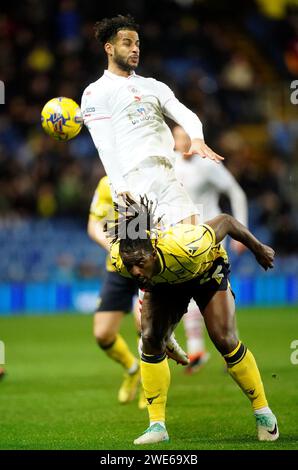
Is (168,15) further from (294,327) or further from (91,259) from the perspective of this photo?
(294,327)

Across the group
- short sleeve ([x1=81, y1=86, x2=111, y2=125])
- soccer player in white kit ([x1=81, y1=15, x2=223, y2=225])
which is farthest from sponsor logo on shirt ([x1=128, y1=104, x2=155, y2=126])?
short sleeve ([x1=81, y1=86, x2=111, y2=125])

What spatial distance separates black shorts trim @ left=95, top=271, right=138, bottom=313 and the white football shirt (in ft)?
7.07

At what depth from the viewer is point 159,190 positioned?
6.38 metres

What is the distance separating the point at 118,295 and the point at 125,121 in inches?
92.6

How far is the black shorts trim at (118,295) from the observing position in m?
8.41

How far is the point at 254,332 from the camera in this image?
42.9 ft

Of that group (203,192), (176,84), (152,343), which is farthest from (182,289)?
(176,84)

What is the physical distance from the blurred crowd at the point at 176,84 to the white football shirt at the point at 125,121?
34.9 ft

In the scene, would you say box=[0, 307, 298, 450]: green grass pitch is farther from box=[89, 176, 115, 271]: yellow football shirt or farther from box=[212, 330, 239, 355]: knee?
box=[89, 176, 115, 271]: yellow football shirt

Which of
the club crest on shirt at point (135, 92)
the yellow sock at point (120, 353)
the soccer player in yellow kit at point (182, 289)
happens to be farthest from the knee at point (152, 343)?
the yellow sock at point (120, 353)

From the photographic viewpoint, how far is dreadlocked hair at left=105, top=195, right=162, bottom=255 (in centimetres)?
572

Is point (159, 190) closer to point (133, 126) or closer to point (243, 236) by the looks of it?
point (133, 126)

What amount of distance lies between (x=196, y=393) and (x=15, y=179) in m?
9.60

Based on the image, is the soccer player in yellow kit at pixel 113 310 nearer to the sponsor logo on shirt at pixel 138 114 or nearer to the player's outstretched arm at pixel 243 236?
the sponsor logo on shirt at pixel 138 114
